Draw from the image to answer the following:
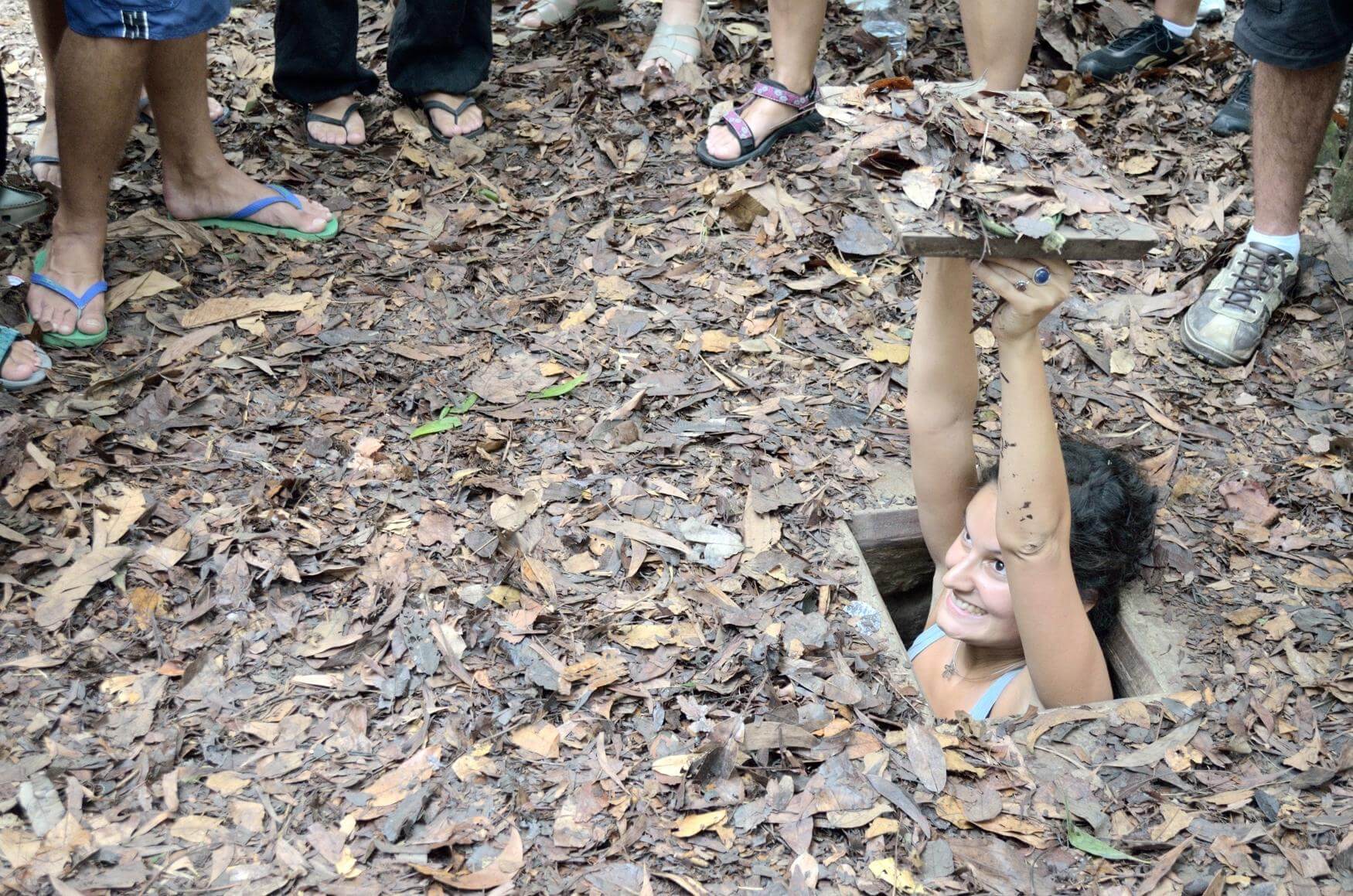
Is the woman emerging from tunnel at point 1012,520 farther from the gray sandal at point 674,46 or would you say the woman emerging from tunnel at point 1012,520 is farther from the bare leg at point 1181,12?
the bare leg at point 1181,12

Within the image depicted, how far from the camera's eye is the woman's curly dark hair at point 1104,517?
281cm

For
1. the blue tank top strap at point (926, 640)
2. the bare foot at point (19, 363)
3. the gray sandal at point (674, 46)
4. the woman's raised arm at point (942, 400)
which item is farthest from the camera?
the gray sandal at point (674, 46)

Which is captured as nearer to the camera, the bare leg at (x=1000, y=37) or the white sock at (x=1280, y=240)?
the bare leg at (x=1000, y=37)

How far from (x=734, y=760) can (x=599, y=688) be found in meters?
0.38

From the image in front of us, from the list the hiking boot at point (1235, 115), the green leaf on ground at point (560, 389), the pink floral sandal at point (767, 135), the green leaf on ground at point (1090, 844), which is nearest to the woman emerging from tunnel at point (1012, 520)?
the green leaf on ground at point (1090, 844)

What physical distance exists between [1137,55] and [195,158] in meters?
4.11

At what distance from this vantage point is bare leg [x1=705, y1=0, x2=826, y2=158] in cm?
424

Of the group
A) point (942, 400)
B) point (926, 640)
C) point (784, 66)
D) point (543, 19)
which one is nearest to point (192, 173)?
point (543, 19)

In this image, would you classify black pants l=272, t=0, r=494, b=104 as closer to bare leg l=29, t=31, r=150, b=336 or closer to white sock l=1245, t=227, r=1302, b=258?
bare leg l=29, t=31, r=150, b=336

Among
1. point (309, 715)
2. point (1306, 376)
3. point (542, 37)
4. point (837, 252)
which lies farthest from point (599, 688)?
point (542, 37)

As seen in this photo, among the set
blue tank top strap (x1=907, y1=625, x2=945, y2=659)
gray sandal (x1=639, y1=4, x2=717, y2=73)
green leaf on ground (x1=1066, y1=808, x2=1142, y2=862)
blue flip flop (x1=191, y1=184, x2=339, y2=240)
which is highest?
gray sandal (x1=639, y1=4, x2=717, y2=73)

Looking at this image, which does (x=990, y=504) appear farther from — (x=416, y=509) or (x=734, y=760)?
(x=416, y=509)

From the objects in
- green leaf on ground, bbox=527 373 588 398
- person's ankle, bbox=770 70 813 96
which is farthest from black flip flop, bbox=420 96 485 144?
green leaf on ground, bbox=527 373 588 398

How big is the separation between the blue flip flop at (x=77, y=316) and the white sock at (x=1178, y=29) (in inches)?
184
